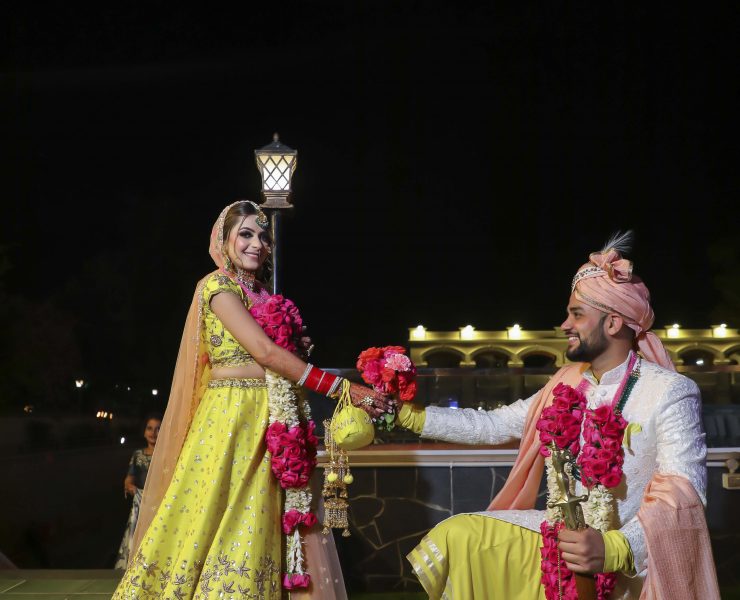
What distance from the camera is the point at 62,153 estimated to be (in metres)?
27.0

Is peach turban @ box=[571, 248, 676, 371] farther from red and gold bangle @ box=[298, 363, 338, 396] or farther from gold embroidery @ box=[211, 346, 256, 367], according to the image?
gold embroidery @ box=[211, 346, 256, 367]

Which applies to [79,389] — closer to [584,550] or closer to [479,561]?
[479,561]

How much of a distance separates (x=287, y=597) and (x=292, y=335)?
105cm

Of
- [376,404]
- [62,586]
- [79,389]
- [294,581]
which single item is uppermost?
[79,389]

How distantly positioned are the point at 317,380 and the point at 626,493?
1298mm

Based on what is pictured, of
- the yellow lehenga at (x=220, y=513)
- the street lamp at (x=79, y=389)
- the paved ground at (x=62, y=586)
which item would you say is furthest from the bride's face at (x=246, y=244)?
the street lamp at (x=79, y=389)

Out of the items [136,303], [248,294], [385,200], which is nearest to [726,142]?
[385,200]

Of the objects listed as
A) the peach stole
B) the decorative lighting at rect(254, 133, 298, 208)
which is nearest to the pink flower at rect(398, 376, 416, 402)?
the peach stole

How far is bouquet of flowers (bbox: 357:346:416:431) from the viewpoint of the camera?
332 cm

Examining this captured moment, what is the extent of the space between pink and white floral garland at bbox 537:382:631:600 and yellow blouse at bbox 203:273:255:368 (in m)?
1.49

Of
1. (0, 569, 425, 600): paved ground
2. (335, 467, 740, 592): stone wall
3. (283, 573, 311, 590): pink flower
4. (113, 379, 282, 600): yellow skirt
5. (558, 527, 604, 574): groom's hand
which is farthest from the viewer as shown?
(335, 467, 740, 592): stone wall

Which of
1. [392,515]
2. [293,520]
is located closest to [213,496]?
[293,520]

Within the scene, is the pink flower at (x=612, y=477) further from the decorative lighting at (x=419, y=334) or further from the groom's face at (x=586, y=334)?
the decorative lighting at (x=419, y=334)

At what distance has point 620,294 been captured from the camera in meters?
3.02
